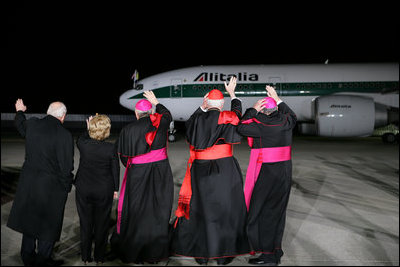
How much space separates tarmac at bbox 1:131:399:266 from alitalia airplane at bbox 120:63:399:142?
15.0ft

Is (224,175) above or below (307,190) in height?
above

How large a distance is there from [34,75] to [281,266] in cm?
7310

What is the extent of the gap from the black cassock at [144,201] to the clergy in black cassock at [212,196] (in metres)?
0.20

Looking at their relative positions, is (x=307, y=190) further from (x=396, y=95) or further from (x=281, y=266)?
(x=396, y=95)

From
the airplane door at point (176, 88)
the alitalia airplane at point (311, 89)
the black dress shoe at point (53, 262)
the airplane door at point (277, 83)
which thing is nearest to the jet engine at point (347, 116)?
the alitalia airplane at point (311, 89)

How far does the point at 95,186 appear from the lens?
330 centimetres

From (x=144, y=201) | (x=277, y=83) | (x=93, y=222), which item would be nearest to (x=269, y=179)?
(x=144, y=201)

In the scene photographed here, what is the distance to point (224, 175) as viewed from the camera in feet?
11.0

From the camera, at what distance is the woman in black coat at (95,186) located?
3.30m

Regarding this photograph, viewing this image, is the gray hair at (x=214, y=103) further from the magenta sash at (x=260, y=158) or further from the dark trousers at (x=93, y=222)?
the dark trousers at (x=93, y=222)


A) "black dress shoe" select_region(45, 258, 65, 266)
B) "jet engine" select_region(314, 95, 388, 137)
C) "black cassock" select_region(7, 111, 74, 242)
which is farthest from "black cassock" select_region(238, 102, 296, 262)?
"jet engine" select_region(314, 95, 388, 137)

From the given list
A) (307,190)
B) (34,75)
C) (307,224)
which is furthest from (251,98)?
(34,75)

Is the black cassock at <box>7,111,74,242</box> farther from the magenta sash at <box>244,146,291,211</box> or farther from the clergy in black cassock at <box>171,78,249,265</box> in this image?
the magenta sash at <box>244,146,291,211</box>

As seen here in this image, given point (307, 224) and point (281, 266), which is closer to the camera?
point (281, 266)
